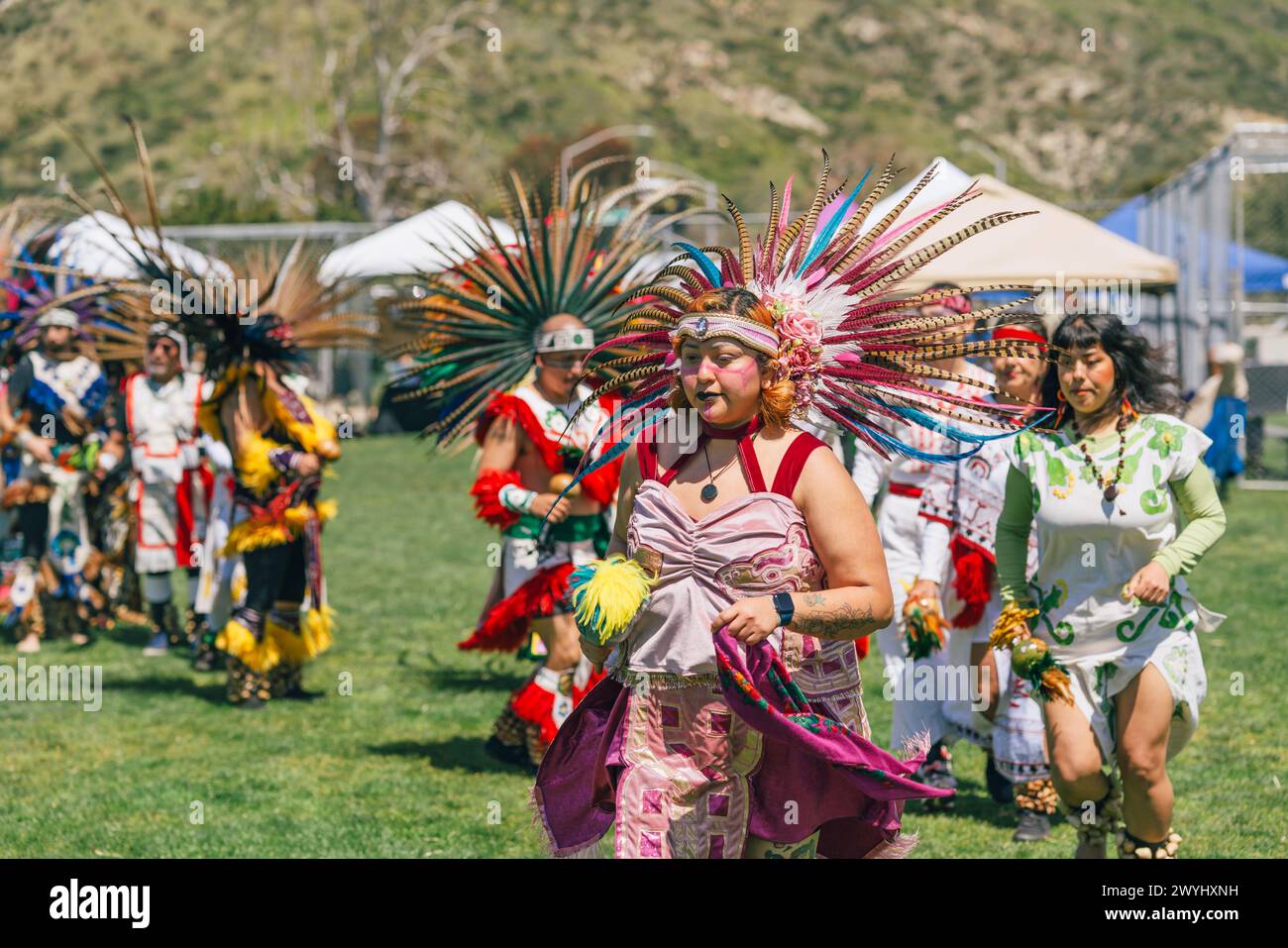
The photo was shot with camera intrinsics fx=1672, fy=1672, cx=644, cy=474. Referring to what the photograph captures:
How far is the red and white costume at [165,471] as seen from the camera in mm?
9781

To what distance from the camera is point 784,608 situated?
3.88 meters

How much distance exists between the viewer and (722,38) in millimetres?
80312

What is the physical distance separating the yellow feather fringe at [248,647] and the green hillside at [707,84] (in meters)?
49.5

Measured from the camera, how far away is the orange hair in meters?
4.15

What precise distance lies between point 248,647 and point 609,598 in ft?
16.0

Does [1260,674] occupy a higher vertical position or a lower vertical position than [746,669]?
lower

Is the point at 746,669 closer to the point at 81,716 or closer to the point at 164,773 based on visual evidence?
the point at 164,773

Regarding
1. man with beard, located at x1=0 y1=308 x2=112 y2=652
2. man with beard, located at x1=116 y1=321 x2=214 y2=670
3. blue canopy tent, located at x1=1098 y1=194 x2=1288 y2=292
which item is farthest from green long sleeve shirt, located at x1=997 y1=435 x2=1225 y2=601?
blue canopy tent, located at x1=1098 y1=194 x2=1288 y2=292

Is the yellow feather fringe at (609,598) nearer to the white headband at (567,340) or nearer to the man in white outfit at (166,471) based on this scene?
the white headband at (567,340)

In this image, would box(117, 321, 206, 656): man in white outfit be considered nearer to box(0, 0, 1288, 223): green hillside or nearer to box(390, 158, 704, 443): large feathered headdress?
box(390, 158, 704, 443): large feathered headdress

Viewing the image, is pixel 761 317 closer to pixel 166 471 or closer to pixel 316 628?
pixel 316 628

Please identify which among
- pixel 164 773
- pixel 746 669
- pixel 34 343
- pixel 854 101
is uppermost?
pixel 854 101
